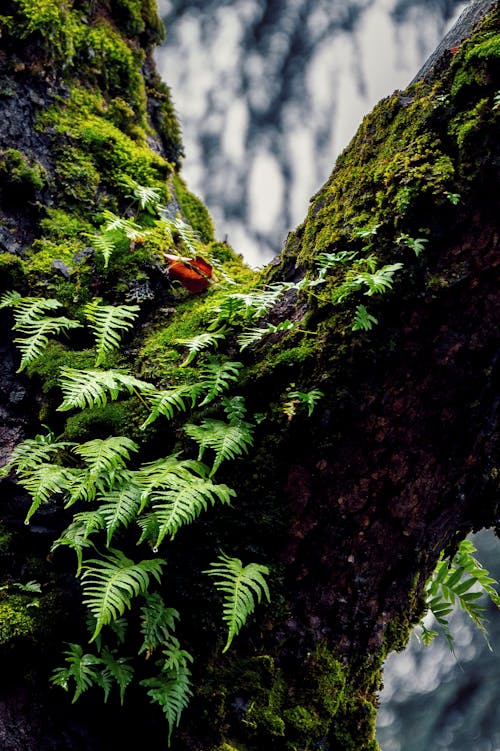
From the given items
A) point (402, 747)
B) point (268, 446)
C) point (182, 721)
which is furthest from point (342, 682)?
point (402, 747)

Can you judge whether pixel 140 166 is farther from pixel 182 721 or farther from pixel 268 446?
pixel 182 721

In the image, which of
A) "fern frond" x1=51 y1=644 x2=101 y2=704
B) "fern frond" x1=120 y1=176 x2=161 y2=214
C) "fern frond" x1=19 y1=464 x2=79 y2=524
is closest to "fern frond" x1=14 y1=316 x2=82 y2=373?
"fern frond" x1=19 y1=464 x2=79 y2=524

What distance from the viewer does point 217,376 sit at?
2412 mm

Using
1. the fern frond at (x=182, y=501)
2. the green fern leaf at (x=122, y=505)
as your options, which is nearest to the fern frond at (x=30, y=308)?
the green fern leaf at (x=122, y=505)

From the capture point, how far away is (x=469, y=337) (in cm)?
217

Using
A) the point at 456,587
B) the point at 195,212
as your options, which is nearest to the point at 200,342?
the point at 456,587

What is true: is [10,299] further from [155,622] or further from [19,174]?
[155,622]

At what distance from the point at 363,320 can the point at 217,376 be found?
80 cm

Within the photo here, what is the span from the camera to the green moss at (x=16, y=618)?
6.78 ft

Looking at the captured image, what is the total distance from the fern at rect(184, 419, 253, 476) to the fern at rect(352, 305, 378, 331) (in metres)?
0.73

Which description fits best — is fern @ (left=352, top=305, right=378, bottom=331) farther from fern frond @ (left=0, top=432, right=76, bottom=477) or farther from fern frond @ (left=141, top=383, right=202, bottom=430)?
fern frond @ (left=0, top=432, right=76, bottom=477)

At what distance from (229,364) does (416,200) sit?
49.1 inches

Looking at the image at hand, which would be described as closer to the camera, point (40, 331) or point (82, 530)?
point (82, 530)

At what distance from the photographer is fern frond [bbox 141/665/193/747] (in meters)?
1.88
